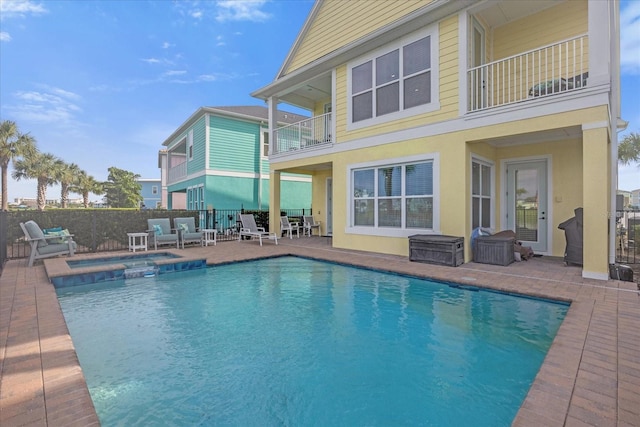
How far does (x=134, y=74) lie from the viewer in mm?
22203

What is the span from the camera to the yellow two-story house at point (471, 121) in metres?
5.95

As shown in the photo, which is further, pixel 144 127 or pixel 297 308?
pixel 144 127

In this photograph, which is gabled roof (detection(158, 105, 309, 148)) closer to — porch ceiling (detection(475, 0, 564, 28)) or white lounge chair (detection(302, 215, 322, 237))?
white lounge chair (detection(302, 215, 322, 237))

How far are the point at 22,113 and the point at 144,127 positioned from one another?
9580 millimetres

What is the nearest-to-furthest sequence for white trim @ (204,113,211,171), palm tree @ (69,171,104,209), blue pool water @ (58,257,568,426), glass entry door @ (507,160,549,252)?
blue pool water @ (58,257,568,426) < glass entry door @ (507,160,549,252) < white trim @ (204,113,211,171) < palm tree @ (69,171,104,209)

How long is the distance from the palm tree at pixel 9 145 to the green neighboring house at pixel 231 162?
12020 mm

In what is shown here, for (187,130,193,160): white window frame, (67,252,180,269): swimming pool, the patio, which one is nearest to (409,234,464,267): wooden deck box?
the patio

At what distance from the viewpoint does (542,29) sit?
7844mm

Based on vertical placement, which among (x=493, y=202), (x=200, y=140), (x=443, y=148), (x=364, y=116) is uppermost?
(x=200, y=140)

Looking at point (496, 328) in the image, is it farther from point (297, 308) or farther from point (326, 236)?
point (326, 236)

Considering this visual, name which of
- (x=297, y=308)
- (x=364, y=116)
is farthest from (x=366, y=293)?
(x=364, y=116)

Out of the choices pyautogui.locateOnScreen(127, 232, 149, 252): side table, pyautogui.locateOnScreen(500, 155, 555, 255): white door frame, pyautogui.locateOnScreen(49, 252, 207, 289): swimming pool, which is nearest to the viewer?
pyautogui.locateOnScreen(49, 252, 207, 289): swimming pool

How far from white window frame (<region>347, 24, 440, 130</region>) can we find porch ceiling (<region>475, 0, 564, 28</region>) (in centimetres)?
111

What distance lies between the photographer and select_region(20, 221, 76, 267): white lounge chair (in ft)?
24.2
